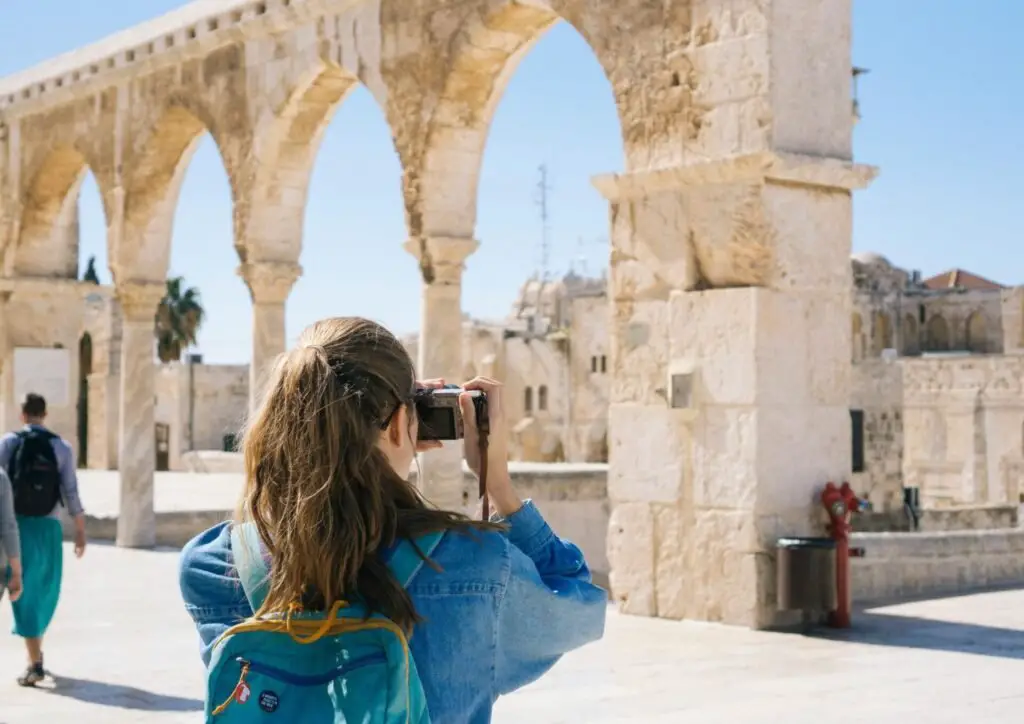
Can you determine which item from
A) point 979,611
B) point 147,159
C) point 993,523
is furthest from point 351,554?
point 993,523

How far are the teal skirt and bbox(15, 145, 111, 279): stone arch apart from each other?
9188 mm

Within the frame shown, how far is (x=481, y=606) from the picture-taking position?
188 cm

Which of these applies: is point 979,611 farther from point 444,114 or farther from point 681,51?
point 444,114

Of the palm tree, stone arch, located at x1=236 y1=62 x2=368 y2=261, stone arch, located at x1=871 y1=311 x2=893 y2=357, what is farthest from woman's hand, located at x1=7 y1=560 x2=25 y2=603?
stone arch, located at x1=871 y1=311 x2=893 y2=357

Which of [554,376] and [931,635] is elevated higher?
[554,376]

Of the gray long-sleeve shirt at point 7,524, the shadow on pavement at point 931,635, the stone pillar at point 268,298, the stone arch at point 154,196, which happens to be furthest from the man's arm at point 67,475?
the stone arch at point 154,196

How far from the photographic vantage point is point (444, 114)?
10.3 m

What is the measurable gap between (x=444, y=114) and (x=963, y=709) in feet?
20.2

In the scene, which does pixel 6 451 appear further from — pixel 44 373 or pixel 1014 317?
pixel 1014 317

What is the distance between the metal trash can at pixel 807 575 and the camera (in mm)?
7668

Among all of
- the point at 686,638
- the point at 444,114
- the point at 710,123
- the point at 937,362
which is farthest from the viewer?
the point at 937,362

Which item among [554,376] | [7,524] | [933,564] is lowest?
[933,564]

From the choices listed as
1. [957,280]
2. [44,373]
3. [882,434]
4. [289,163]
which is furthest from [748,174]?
[957,280]

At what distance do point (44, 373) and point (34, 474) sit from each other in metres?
Result: 9.74
